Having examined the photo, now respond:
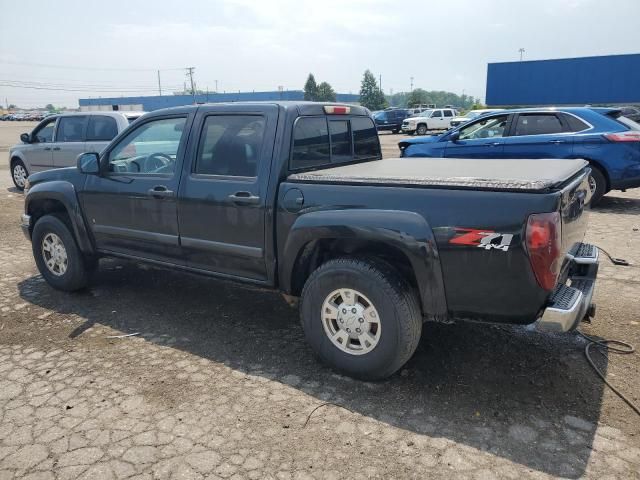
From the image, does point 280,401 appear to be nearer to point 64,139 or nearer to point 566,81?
point 64,139

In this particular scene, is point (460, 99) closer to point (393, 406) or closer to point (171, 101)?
point (171, 101)

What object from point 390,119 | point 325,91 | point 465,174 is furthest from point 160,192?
point 325,91

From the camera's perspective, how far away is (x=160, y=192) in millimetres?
4168

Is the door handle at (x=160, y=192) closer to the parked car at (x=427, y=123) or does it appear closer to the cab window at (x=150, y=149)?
the cab window at (x=150, y=149)

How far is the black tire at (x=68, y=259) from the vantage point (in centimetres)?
498

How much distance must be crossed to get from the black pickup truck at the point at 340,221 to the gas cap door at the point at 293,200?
0.5 inches

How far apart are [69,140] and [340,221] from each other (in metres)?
9.00

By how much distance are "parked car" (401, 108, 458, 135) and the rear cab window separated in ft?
94.5

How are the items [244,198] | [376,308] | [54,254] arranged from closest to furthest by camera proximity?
1. [376,308]
2. [244,198]
3. [54,254]

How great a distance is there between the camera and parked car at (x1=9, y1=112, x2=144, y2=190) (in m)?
9.52

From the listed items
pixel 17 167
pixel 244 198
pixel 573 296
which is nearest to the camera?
pixel 573 296

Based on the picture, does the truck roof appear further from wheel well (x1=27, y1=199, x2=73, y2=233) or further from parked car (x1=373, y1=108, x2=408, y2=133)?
parked car (x1=373, y1=108, x2=408, y2=133)

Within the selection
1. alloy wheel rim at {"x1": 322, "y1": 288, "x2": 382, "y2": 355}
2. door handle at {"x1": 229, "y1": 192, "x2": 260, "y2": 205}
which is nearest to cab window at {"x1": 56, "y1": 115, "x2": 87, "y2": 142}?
door handle at {"x1": 229, "y1": 192, "x2": 260, "y2": 205}

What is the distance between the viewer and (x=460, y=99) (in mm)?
199750
